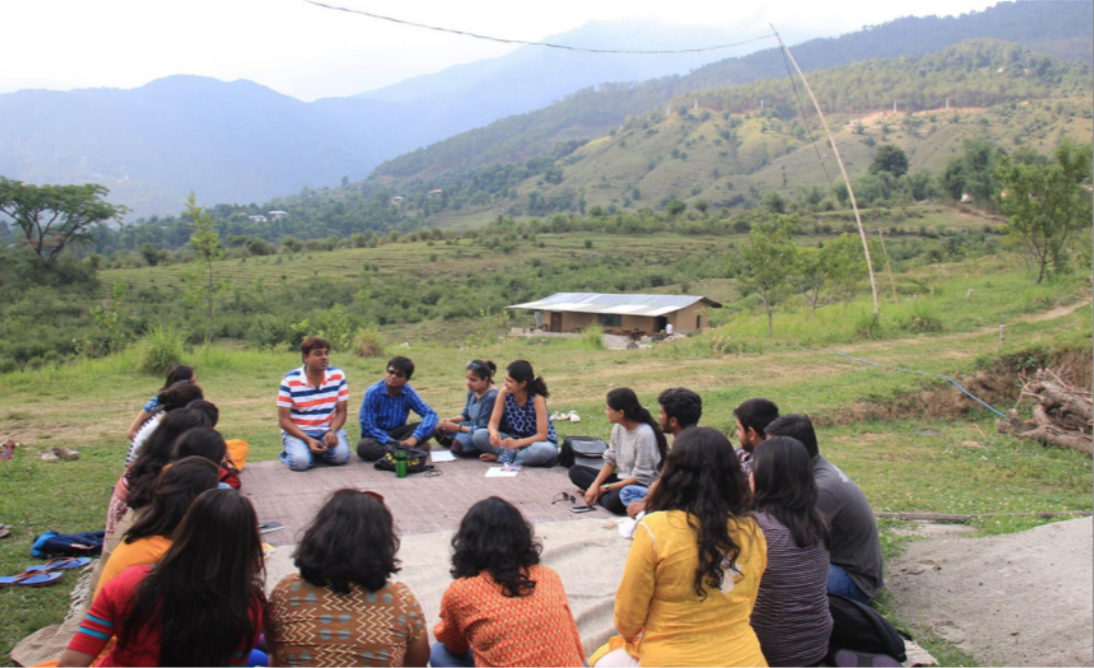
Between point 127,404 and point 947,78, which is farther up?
point 947,78

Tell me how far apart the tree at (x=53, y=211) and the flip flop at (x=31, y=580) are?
3608 cm

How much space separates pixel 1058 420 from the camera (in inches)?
320

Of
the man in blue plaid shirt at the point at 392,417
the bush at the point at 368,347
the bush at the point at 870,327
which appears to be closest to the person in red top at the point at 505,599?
the man in blue plaid shirt at the point at 392,417

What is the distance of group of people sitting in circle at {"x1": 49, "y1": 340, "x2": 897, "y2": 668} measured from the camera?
219 cm

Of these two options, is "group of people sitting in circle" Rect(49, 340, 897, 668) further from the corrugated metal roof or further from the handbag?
the corrugated metal roof

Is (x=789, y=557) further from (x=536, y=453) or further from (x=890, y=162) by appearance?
(x=890, y=162)

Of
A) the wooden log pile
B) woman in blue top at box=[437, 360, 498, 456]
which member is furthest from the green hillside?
woman in blue top at box=[437, 360, 498, 456]

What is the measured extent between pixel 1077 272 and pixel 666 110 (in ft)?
403

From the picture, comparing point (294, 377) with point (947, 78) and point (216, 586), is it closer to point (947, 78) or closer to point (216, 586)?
point (216, 586)

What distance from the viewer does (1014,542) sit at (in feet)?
13.0

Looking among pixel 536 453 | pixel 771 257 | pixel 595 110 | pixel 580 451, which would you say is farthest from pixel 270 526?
pixel 595 110

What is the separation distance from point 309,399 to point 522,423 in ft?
5.96

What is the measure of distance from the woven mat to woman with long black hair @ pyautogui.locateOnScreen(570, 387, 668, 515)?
Result: 14 cm

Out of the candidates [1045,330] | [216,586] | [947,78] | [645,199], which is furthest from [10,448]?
[947,78]
